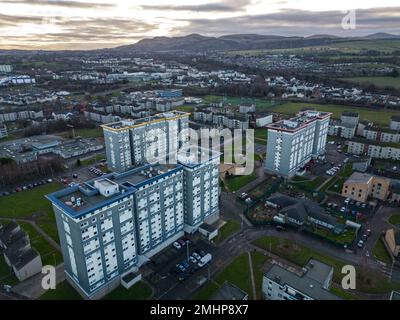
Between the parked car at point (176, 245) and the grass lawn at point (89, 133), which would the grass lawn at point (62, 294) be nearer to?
the parked car at point (176, 245)

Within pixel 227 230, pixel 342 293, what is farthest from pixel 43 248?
pixel 342 293

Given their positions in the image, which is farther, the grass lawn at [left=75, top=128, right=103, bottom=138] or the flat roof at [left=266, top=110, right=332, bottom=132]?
the grass lawn at [left=75, top=128, right=103, bottom=138]

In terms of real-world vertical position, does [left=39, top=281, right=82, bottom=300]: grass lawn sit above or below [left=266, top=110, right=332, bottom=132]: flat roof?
below

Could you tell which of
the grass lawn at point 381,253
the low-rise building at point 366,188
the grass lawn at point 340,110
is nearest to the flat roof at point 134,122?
the low-rise building at point 366,188

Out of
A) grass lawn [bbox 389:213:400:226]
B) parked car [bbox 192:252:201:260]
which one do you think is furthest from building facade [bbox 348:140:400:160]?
parked car [bbox 192:252:201:260]

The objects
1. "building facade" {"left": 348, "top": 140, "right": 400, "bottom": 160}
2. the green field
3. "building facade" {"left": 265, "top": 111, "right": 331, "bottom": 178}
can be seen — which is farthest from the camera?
the green field

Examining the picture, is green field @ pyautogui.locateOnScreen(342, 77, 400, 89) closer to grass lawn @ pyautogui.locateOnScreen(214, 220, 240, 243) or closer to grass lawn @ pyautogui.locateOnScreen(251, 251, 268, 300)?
grass lawn @ pyautogui.locateOnScreen(214, 220, 240, 243)

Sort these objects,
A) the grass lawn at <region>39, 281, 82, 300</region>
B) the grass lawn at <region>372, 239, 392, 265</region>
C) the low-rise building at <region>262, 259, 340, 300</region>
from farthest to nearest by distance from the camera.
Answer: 1. the grass lawn at <region>372, 239, 392, 265</region>
2. the grass lawn at <region>39, 281, 82, 300</region>
3. the low-rise building at <region>262, 259, 340, 300</region>
